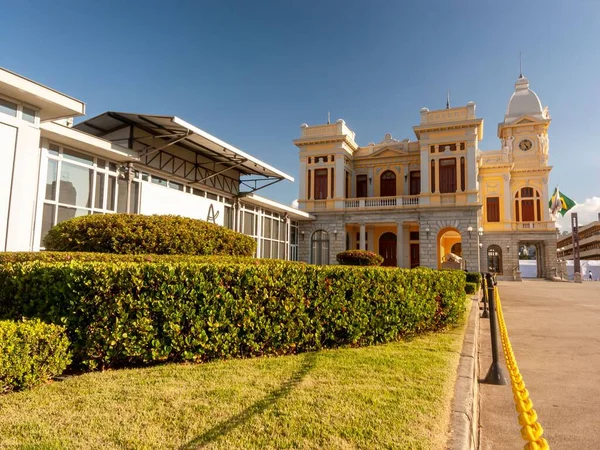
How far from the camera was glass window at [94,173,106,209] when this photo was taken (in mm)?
11219

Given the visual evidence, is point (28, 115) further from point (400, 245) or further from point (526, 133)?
point (526, 133)

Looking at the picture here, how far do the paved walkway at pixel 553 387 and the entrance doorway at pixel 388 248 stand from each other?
70.0 ft

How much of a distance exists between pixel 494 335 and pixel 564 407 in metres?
1.00

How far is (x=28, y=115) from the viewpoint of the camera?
8.48 metres

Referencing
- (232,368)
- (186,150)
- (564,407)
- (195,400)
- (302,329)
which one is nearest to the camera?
(195,400)

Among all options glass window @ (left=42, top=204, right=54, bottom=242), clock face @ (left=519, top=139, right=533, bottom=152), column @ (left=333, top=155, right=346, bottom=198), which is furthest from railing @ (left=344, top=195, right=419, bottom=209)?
glass window @ (left=42, top=204, right=54, bottom=242)

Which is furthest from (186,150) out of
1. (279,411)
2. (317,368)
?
(279,411)

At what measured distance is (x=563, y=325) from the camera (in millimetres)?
9133

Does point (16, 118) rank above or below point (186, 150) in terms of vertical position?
below

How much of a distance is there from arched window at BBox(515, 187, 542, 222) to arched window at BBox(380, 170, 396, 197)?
16593 mm

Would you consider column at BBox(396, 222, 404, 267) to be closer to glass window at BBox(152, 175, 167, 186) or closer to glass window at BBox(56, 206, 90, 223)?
glass window at BBox(152, 175, 167, 186)

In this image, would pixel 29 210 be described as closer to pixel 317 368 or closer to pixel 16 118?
pixel 16 118

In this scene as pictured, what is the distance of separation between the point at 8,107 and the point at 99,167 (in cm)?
342

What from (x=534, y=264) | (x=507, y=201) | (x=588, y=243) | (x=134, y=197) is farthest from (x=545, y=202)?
(x=588, y=243)
